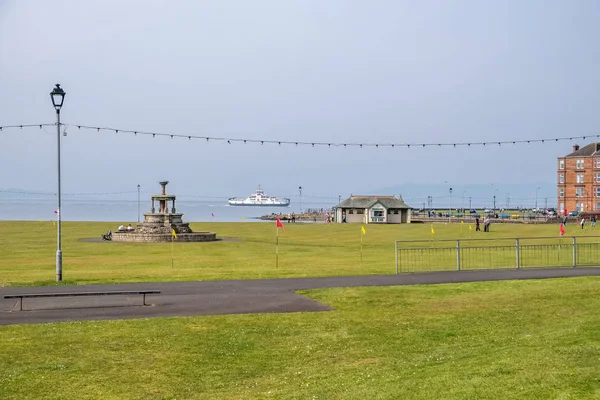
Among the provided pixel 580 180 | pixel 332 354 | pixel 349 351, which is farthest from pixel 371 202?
pixel 332 354

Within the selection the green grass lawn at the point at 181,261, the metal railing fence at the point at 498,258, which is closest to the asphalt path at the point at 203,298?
the green grass lawn at the point at 181,261

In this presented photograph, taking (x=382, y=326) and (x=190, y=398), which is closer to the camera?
(x=190, y=398)

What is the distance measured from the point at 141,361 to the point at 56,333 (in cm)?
320

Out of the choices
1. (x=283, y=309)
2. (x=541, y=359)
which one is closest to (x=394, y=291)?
(x=283, y=309)

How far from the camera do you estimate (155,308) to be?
724 inches

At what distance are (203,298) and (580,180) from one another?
400ft

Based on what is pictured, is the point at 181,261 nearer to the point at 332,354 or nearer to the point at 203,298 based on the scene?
the point at 203,298

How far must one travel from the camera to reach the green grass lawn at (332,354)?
1073cm

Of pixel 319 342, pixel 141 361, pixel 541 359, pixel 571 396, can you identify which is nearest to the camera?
pixel 571 396

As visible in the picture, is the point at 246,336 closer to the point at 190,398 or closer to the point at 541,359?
the point at 190,398

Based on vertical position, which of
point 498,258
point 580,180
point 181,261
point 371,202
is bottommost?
point 181,261

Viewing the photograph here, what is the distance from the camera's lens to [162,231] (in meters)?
59.8

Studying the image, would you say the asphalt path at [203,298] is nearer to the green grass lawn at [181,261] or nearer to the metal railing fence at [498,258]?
the green grass lawn at [181,261]

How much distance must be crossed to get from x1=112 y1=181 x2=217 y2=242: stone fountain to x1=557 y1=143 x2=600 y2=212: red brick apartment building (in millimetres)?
88752
